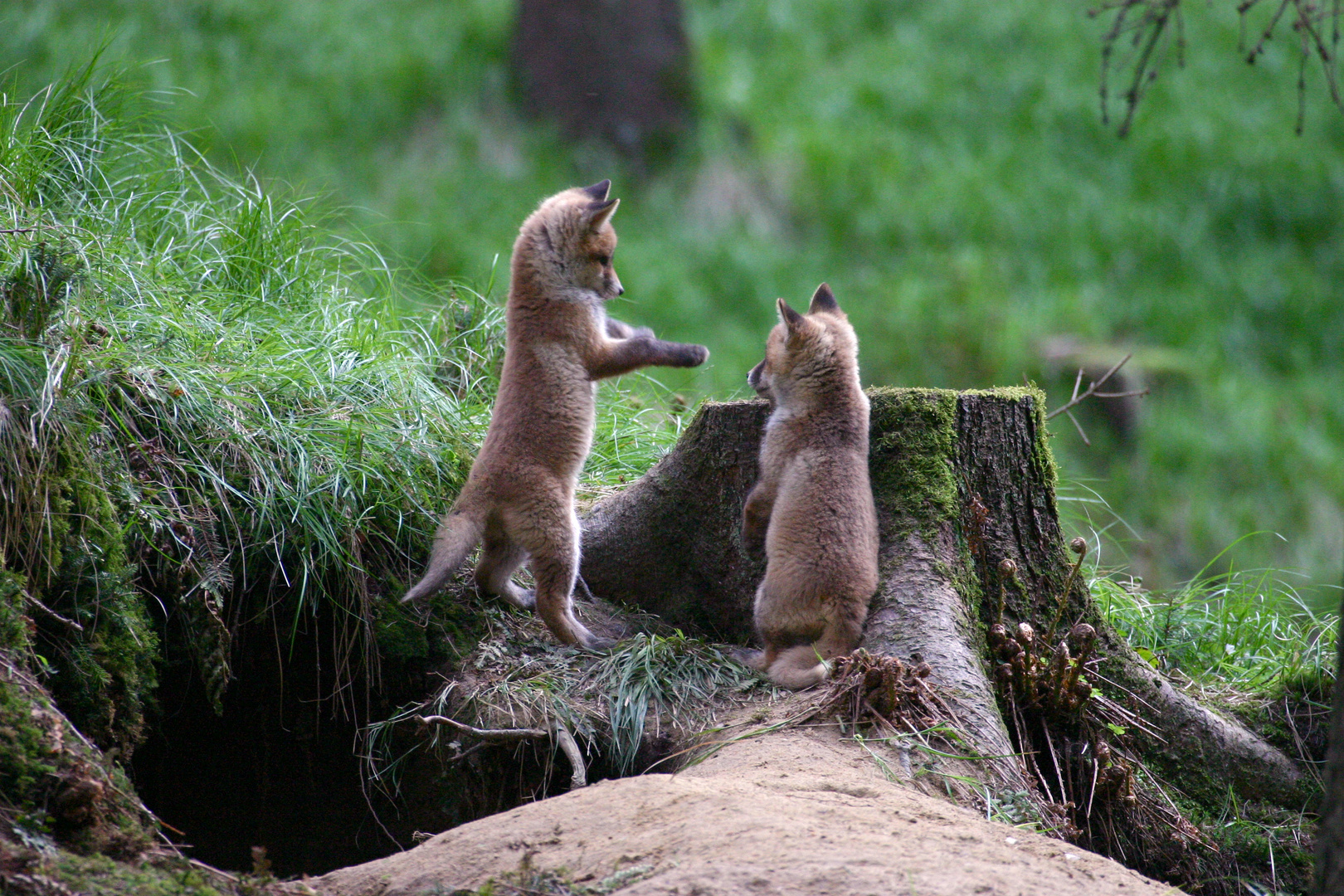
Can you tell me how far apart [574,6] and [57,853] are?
1148cm

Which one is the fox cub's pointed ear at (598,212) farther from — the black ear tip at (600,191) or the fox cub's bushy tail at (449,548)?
the fox cub's bushy tail at (449,548)

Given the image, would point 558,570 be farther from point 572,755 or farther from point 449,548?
point 572,755

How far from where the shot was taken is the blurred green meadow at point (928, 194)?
11242 mm

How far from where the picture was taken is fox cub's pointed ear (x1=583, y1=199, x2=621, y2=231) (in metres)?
4.87

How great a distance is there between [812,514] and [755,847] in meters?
1.70

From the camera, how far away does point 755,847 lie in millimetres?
2580

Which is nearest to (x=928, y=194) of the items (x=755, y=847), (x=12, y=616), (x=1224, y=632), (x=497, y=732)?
(x=1224, y=632)

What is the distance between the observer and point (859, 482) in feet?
13.7

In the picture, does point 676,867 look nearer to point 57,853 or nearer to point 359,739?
point 57,853

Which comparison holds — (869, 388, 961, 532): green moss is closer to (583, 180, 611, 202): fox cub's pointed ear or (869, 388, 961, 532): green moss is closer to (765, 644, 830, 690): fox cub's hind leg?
(765, 644, 830, 690): fox cub's hind leg

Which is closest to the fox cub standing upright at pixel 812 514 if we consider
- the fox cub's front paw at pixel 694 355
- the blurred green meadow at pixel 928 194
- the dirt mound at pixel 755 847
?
the fox cub's front paw at pixel 694 355

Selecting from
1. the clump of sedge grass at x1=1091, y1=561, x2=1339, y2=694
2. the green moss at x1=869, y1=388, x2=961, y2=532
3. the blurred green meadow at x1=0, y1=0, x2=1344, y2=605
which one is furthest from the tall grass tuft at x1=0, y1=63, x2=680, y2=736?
the blurred green meadow at x1=0, y1=0, x2=1344, y2=605

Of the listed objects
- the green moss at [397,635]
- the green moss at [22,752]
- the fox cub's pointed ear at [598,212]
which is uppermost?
the fox cub's pointed ear at [598,212]

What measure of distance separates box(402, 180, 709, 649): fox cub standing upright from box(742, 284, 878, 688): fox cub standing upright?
58cm
